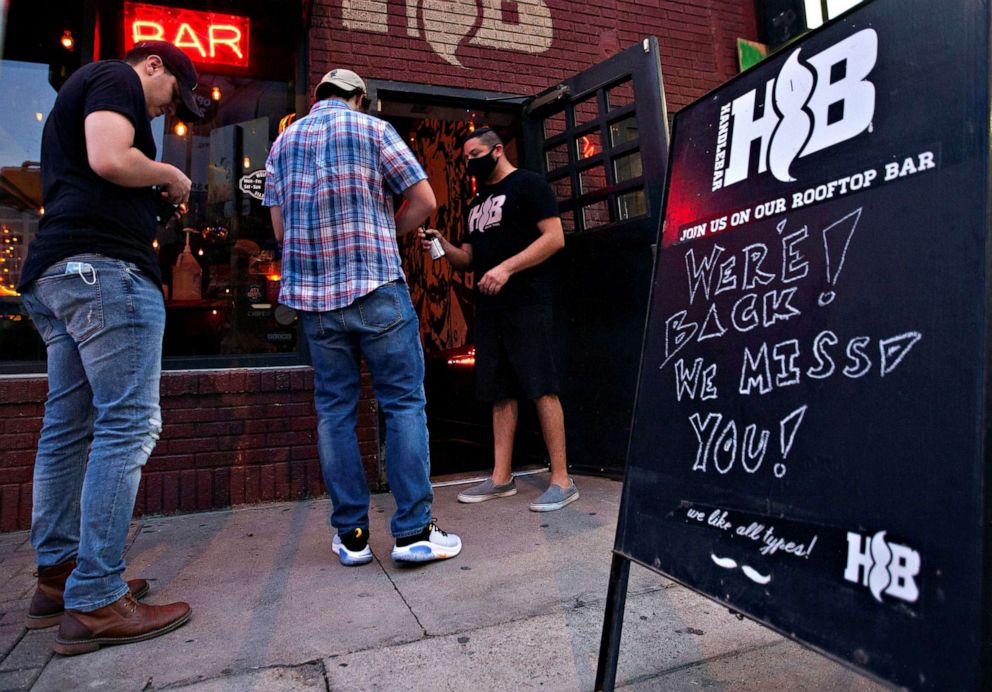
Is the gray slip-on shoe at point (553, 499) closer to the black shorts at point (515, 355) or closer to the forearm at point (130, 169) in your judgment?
the black shorts at point (515, 355)

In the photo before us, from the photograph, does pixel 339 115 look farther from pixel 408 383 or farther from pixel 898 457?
pixel 898 457

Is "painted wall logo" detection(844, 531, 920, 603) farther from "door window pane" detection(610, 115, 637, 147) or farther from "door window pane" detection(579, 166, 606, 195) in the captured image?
"door window pane" detection(579, 166, 606, 195)

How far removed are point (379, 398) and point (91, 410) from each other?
3.43ft

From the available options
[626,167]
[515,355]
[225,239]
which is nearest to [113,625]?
[515,355]

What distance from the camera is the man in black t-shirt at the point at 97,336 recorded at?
2.07 meters

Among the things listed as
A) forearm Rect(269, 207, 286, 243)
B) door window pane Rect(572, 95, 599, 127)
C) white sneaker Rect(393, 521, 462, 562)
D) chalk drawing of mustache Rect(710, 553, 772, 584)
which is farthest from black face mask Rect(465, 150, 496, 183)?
chalk drawing of mustache Rect(710, 553, 772, 584)

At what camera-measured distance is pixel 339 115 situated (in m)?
2.77

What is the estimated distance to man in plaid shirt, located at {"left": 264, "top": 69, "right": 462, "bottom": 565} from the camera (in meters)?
2.70

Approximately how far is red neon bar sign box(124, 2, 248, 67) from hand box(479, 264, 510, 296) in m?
2.32

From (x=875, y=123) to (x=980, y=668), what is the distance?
1.06 meters

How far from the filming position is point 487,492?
385 cm

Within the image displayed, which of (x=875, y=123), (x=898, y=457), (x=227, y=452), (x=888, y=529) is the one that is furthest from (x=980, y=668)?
(x=227, y=452)

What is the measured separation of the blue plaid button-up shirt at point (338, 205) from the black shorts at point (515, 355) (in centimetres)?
107

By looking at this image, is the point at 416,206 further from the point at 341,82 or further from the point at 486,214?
the point at 486,214
